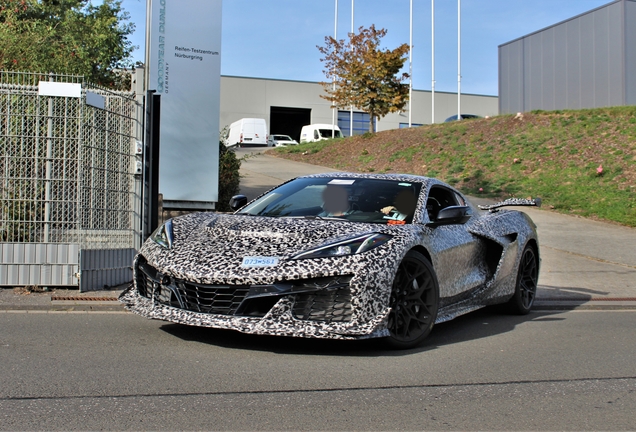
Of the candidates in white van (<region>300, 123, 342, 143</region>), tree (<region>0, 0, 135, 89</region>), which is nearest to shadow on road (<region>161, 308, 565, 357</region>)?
tree (<region>0, 0, 135, 89</region>)

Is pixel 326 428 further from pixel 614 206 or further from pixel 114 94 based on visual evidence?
pixel 614 206

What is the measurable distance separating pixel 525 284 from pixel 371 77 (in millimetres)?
24867

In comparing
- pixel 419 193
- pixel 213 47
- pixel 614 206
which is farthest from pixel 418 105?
pixel 419 193

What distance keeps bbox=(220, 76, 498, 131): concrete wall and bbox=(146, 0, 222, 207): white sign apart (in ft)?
150

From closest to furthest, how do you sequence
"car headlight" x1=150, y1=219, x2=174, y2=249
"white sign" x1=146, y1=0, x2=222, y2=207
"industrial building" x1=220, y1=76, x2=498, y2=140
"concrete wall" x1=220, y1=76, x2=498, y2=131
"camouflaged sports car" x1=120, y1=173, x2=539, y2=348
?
"camouflaged sports car" x1=120, y1=173, x2=539, y2=348 → "car headlight" x1=150, y1=219, x2=174, y2=249 → "white sign" x1=146, y1=0, x2=222, y2=207 → "concrete wall" x1=220, y1=76, x2=498, y2=131 → "industrial building" x1=220, y1=76, x2=498, y2=140

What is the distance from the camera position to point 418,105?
209 feet

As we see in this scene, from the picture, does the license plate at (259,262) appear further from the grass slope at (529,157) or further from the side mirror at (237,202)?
the grass slope at (529,157)

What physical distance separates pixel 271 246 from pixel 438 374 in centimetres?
149

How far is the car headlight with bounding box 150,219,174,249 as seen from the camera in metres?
5.69

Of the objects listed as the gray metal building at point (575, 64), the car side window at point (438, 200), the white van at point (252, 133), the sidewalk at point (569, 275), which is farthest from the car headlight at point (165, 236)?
the white van at point (252, 133)

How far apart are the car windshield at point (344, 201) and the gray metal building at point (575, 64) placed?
22780 mm

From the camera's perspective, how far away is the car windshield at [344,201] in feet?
20.5

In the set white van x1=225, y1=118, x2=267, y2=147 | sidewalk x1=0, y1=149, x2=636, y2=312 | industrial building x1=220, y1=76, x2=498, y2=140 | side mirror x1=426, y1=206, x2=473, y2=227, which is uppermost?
industrial building x1=220, y1=76, x2=498, y2=140

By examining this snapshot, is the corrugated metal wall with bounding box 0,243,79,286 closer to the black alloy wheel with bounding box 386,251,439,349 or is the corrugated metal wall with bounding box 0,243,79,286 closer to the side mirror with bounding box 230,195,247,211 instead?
the side mirror with bounding box 230,195,247,211
